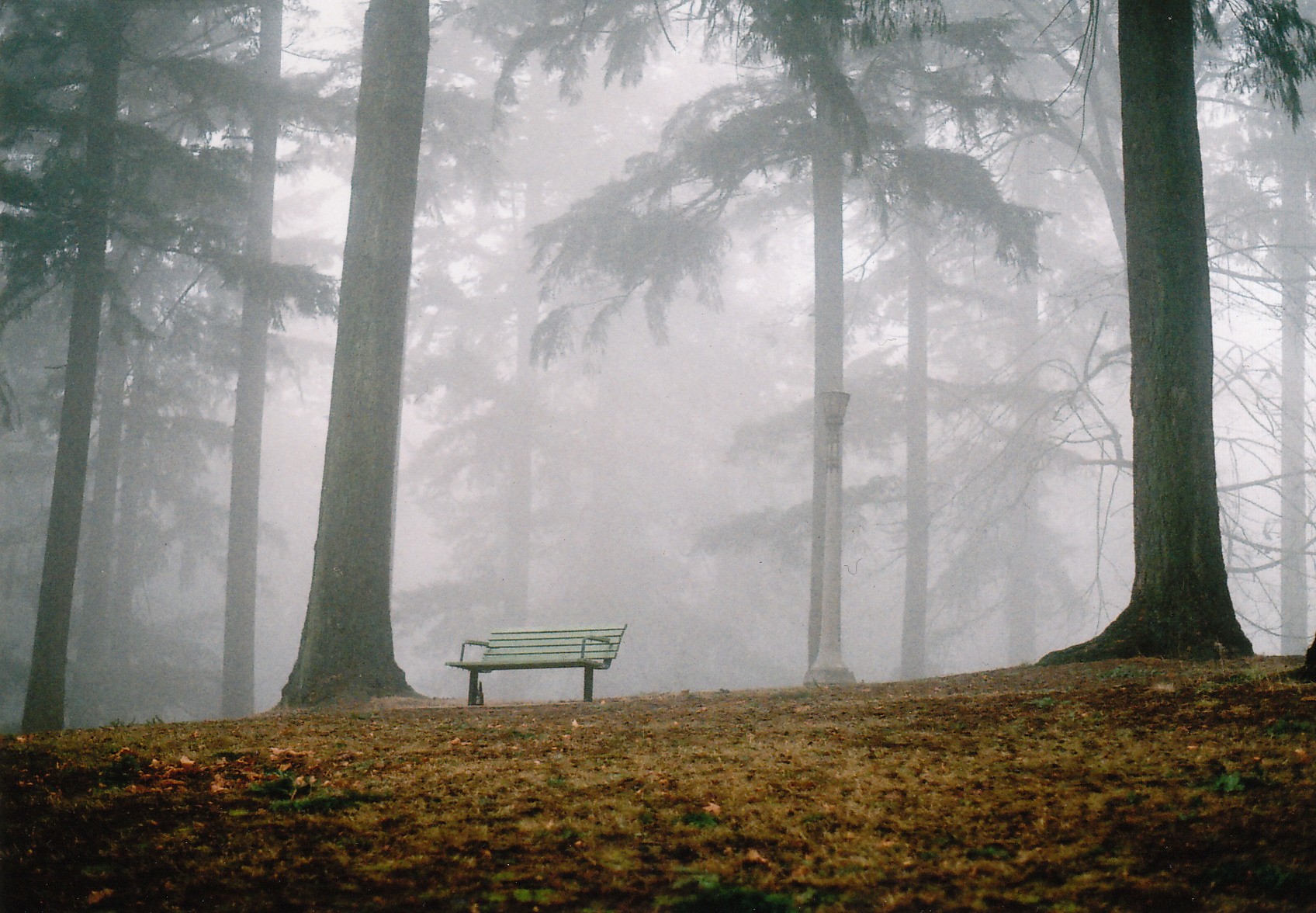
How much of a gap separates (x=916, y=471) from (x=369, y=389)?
12301 millimetres

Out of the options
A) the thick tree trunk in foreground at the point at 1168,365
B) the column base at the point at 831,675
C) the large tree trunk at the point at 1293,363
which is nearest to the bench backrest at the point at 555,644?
the column base at the point at 831,675

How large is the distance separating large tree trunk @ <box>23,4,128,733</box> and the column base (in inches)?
358

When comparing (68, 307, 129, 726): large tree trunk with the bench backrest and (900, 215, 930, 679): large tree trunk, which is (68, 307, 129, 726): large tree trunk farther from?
(900, 215, 930, 679): large tree trunk

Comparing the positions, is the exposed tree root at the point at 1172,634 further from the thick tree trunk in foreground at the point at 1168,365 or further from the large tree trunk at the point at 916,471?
the large tree trunk at the point at 916,471

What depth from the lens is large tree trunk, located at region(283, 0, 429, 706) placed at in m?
7.82

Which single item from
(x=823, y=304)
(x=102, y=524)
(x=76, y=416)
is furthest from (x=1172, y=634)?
(x=102, y=524)

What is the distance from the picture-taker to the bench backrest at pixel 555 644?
7.69 m

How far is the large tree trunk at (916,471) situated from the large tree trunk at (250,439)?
1162cm

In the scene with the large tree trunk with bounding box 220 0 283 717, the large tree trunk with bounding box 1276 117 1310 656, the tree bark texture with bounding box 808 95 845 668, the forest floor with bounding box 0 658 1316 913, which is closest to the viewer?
the forest floor with bounding box 0 658 1316 913

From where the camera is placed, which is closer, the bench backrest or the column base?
the bench backrest

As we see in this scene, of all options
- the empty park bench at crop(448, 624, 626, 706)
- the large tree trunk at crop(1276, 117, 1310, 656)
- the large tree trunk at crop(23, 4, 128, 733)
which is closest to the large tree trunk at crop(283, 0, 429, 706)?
the empty park bench at crop(448, 624, 626, 706)

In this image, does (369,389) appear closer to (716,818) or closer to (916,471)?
(716,818)

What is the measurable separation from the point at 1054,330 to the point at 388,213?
19794mm

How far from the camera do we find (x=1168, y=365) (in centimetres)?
644
